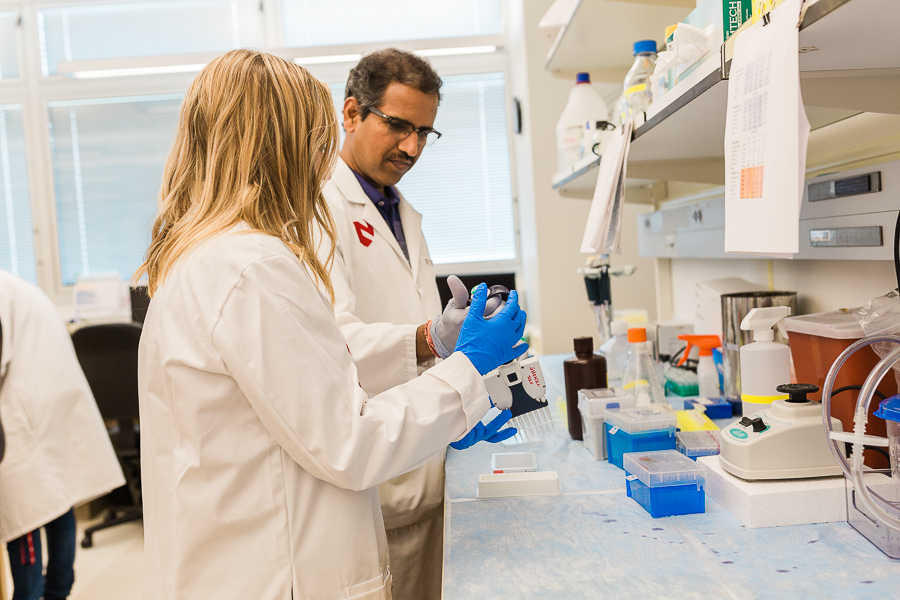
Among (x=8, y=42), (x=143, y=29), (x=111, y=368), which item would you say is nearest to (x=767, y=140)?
(x=111, y=368)

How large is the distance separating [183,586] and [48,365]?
1654 millimetres

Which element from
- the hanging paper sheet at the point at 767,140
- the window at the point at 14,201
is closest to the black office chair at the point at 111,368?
the window at the point at 14,201

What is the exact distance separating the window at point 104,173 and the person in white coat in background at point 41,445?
86.0 inches

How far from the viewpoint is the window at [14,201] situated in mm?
4305

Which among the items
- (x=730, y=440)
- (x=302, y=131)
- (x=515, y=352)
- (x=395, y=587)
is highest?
(x=302, y=131)

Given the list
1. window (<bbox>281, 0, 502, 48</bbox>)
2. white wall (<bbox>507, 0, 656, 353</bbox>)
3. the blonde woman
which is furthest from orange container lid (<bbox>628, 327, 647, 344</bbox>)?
window (<bbox>281, 0, 502, 48</bbox>)

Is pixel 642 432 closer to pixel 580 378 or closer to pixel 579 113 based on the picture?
pixel 580 378

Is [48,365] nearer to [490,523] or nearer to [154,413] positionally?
[154,413]

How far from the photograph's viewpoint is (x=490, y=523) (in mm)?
992

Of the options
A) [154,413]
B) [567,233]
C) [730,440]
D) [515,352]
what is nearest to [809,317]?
[730,440]

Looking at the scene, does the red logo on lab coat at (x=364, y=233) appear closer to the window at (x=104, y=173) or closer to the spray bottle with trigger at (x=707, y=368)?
the spray bottle with trigger at (x=707, y=368)

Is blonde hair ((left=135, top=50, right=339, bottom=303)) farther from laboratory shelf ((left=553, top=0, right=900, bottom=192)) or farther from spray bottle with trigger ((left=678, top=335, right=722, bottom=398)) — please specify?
spray bottle with trigger ((left=678, top=335, right=722, bottom=398))

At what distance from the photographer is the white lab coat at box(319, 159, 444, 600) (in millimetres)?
1279

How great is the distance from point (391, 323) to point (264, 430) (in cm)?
61
